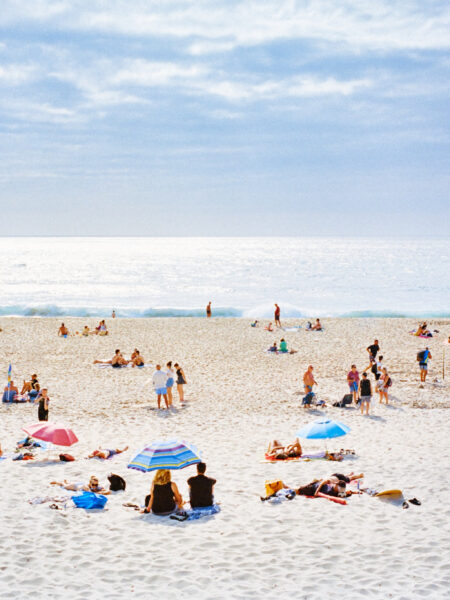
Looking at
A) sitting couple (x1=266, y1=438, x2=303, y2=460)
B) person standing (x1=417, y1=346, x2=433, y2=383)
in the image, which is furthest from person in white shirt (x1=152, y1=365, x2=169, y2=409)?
person standing (x1=417, y1=346, x2=433, y2=383)

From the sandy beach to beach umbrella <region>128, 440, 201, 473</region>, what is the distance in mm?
734

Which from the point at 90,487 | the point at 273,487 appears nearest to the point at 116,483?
the point at 90,487

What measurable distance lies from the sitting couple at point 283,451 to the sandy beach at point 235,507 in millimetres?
314

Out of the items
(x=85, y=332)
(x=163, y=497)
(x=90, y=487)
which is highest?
(x=85, y=332)

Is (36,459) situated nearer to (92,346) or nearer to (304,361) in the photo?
(304,361)

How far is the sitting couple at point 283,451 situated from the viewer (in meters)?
11.0

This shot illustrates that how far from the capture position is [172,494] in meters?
8.40

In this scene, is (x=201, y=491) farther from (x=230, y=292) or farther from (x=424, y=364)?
(x=230, y=292)

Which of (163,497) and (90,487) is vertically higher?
(163,497)

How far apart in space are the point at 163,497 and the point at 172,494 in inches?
5.7

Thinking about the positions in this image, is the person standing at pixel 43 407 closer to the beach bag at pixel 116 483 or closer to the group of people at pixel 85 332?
the beach bag at pixel 116 483

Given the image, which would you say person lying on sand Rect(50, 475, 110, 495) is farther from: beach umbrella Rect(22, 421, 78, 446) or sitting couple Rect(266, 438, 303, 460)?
sitting couple Rect(266, 438, 303, 460)

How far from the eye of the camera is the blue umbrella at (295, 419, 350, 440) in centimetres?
1040

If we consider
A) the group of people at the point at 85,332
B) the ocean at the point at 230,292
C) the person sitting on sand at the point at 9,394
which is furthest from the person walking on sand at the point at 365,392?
the ocean at the point at 230,292
